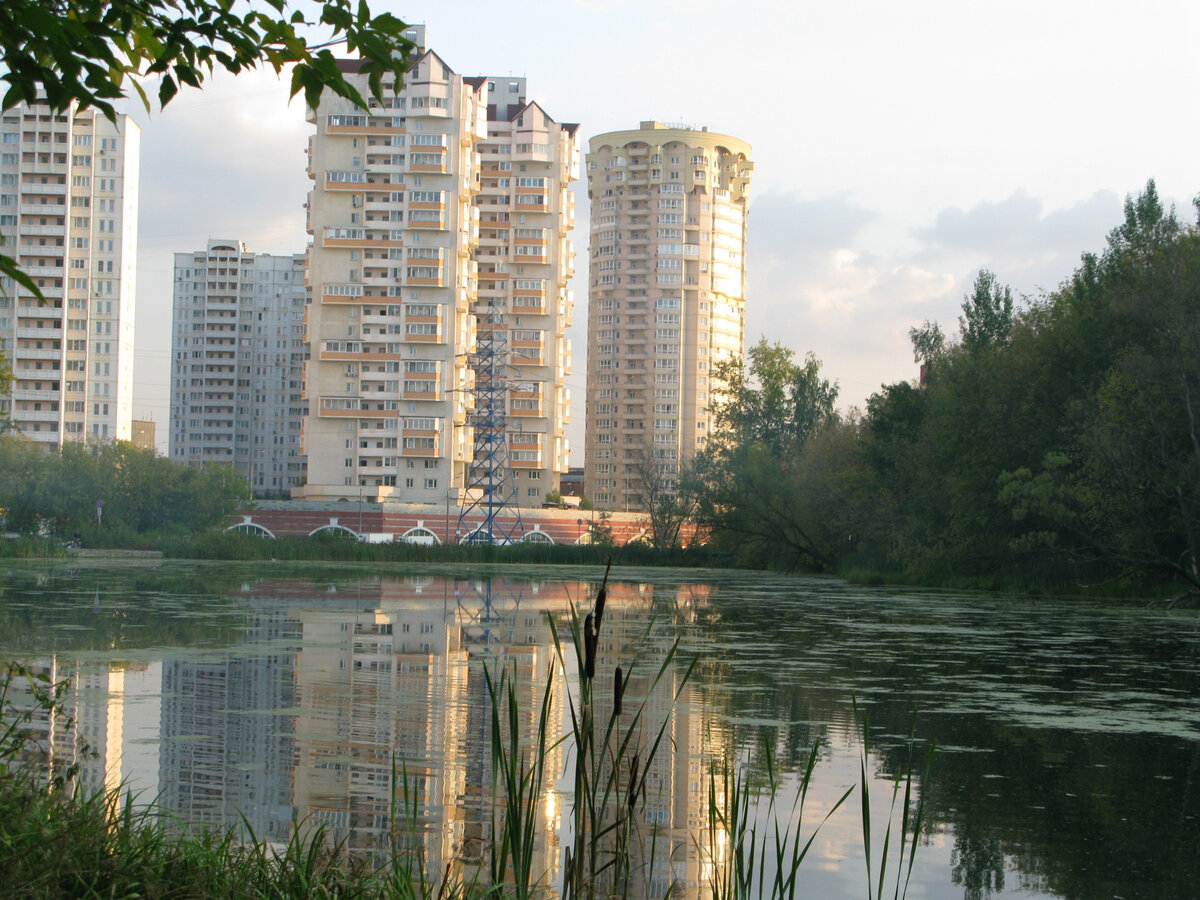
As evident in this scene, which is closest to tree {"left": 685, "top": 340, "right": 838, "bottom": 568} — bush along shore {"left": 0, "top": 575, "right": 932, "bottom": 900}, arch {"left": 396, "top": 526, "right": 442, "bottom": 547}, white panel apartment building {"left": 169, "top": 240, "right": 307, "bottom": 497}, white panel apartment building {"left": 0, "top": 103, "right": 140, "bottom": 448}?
arch {"left": 396, "top": 526, "right": 442, "bottom": 547}

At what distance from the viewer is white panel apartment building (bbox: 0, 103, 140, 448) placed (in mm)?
94562

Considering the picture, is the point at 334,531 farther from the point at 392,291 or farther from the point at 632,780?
the point at 632,780

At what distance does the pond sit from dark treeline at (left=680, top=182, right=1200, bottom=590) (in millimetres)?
8729

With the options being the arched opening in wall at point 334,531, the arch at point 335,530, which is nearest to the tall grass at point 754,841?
the arched opening in wall at point 334,531

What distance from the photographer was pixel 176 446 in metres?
136

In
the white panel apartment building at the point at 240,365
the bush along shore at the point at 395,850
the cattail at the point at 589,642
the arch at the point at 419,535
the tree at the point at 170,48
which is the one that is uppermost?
the white panel apartment building at the point at 240,365

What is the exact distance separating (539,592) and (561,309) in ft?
236

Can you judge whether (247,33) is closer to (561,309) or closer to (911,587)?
(911,587)

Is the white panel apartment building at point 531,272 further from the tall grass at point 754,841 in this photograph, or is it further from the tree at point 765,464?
the tall grass at point 754,841

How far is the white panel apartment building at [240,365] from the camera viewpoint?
13512cm

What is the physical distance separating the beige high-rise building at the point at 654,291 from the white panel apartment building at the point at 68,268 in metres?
43.4

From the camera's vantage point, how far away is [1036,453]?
111 feet

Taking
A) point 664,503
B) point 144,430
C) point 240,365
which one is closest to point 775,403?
point 664,503

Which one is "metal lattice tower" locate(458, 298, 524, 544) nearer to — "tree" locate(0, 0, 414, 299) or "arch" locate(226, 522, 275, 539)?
"arch" locate(226, 522, 275, 539)
